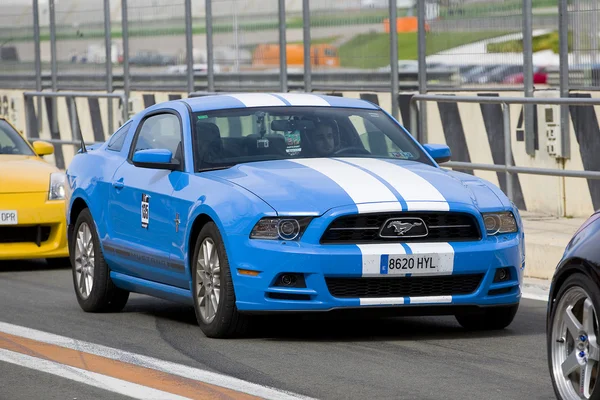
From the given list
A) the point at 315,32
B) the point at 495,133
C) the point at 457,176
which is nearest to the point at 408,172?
the point at 457,176

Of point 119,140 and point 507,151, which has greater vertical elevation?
point 119,140

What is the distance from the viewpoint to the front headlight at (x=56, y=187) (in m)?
13.5

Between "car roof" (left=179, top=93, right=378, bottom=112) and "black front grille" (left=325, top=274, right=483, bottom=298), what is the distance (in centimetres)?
188

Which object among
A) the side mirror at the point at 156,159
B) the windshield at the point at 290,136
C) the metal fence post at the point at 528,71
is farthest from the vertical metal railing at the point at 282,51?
the side mirror at the point at 156,159

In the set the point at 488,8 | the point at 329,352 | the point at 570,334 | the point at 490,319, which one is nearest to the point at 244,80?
the point at 488,8

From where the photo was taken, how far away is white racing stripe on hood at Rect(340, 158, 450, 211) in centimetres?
840

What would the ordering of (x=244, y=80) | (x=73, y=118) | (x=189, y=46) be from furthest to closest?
(x=73, y=118)
(x=189, y=46)
(x=244, y=80)

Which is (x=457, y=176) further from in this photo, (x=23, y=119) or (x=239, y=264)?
(x=23, y=119)

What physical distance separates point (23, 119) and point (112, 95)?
13.0ft

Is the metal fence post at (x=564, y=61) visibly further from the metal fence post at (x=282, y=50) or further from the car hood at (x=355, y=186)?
the metal fence post at (x=282, y=50)

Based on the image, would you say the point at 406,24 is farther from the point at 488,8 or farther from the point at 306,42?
the point at 306,42

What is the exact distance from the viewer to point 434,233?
8414 mm

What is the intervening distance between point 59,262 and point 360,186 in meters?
6.14

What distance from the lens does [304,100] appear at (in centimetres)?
1000
